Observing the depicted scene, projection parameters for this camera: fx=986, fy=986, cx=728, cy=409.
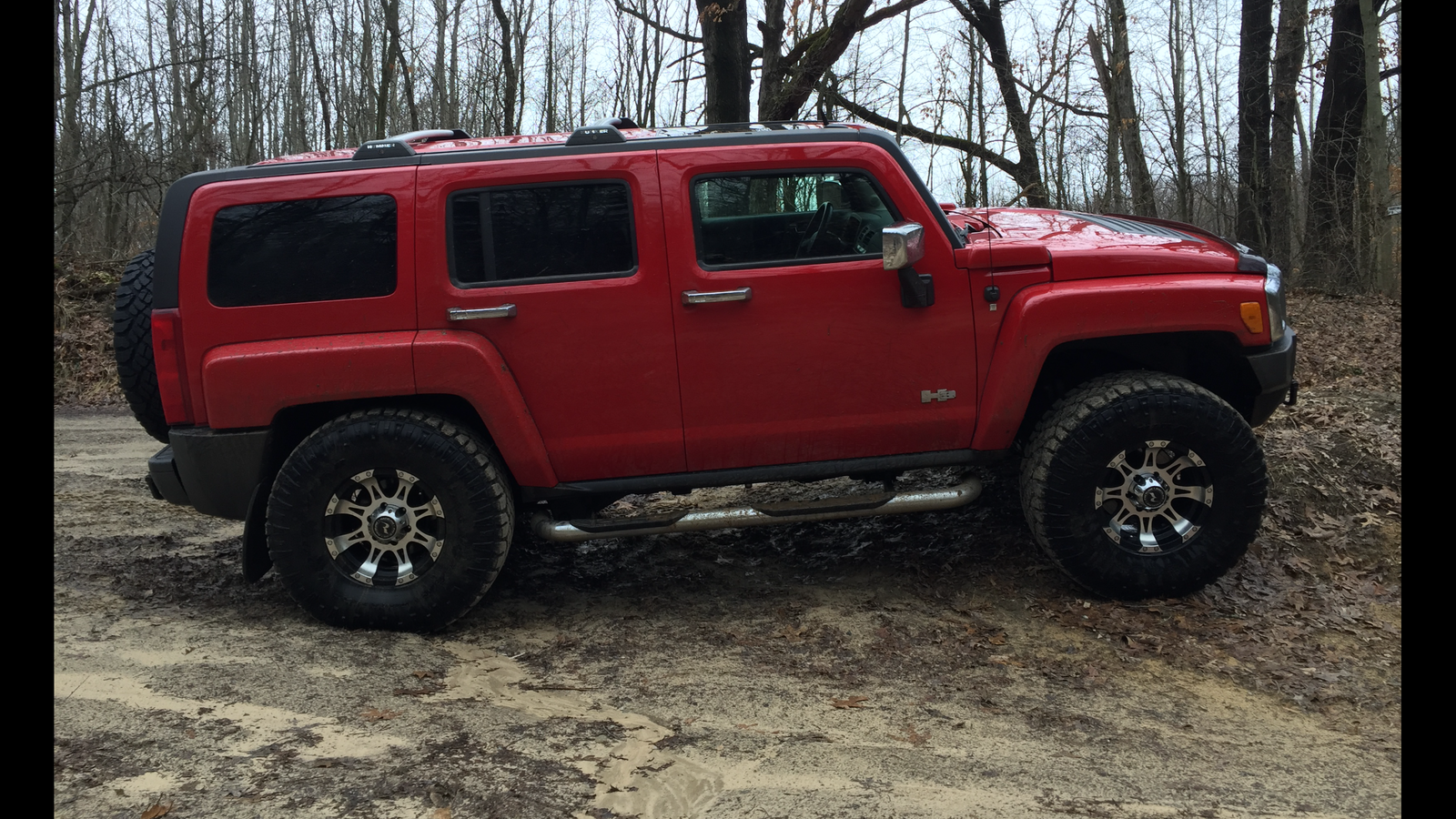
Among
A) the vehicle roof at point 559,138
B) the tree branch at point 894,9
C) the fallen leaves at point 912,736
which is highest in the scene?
the tree branch at point 894,9

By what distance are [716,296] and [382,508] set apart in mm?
1720

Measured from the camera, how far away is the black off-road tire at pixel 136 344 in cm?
438

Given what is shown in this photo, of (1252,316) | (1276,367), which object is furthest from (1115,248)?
(1276,367)

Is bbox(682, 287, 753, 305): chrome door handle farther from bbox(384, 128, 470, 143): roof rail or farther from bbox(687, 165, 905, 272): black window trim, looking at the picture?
bbox(384, 128, 470, 143): roof rail

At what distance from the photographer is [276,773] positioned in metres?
2.97

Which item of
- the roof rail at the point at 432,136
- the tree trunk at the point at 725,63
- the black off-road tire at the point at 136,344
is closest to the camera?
the black off-road tire at the point at 136,344

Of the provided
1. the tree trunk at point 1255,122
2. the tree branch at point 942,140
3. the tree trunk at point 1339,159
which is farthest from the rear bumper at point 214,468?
the tree trunk at point 1339,159

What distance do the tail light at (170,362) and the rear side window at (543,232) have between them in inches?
48.2

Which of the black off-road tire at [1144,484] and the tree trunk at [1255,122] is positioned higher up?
the tree trunk at [1255,122]

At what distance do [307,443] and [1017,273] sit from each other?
3137 mm

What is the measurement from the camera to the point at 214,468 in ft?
13.9

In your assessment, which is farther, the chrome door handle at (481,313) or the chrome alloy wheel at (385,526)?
the chrome alloy wheel at (385,526)

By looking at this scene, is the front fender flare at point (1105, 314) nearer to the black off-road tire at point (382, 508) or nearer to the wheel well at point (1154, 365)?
the wheel well at point (1154, 365)

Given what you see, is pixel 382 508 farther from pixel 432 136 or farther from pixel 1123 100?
pixel 1123 100
